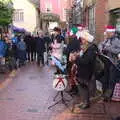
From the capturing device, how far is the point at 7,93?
13227 millimetres

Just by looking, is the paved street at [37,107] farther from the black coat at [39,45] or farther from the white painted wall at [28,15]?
the white painted wall at [28,15]

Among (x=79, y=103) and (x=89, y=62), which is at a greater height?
(x=89, y=62)

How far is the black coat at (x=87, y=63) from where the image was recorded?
33.2 ft

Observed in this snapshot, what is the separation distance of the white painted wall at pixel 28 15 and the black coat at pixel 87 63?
191ft

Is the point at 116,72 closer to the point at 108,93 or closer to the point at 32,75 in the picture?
the point at 108,93

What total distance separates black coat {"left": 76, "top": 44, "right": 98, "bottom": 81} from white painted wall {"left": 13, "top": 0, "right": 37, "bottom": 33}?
5815cm

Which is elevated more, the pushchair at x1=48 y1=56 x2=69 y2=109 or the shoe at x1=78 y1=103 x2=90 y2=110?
the pushchair at x1=48 y1=56 x2=69 y2=109

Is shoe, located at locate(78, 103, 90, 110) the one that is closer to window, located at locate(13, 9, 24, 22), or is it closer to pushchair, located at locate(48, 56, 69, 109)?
pushchair, located at locate(48, 56, 69, 109)

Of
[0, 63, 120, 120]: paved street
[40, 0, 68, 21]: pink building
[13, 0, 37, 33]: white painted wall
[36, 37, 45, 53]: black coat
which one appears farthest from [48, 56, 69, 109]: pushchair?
[40, 0, 68, 21]: pink building

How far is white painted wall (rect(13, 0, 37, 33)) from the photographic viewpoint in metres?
68.3

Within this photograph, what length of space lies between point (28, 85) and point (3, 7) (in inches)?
480

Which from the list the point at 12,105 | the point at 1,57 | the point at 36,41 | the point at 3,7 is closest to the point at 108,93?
the point at 12,105

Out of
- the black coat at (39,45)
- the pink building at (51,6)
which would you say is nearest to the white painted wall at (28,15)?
the pink building at (51,6)

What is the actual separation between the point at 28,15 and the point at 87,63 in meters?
59.9
